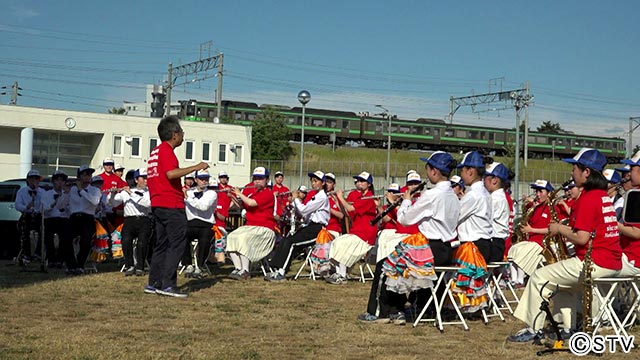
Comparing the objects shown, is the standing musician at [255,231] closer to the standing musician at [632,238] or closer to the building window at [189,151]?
the standing musician at [632,238]

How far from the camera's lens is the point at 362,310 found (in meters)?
10.2

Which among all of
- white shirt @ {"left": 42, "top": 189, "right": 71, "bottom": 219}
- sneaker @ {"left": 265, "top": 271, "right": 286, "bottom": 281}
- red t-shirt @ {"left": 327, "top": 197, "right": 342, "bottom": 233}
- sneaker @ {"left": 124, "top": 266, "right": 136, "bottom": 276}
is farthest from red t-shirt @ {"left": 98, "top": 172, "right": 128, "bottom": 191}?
red t-shirt @ {"left": 327, "top": 197, "right": 342, "bottom": 233}

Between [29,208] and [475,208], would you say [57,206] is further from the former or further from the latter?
[475,208]

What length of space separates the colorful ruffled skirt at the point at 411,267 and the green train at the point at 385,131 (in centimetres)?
5269

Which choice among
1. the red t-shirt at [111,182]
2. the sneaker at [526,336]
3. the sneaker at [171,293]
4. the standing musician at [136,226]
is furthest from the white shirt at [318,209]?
the sneaker at [526,336]

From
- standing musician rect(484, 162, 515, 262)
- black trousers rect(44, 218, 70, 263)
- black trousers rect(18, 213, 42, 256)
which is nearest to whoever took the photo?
Answer: standing musician rect(484, 162, 515, 262)

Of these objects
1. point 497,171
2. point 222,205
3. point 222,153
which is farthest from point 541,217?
point 222,153

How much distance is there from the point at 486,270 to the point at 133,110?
7099 centimetres

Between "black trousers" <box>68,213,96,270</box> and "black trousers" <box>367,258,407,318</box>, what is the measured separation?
6.25m

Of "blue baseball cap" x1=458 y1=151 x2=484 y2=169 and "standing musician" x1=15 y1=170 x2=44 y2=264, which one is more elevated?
"blue baseball cap" x1=458 y1=151 x2=484 y2=169

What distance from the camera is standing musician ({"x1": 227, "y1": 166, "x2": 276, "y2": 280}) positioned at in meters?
13.3

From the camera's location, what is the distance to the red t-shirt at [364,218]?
13.5 metres

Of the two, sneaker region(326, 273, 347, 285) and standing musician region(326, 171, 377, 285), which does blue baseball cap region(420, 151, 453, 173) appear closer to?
standing musician region(326, 171, 377, 285)

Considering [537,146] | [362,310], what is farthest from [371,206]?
[537,146]
